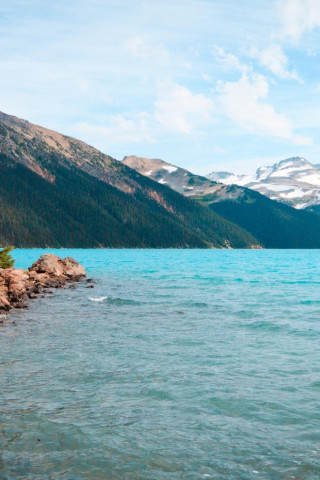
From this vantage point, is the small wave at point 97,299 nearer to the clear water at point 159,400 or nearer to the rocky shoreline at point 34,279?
the rocky shoreline at point 34,279

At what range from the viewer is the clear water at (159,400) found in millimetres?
10961

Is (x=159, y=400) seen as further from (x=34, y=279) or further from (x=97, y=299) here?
(x=34, y=279)

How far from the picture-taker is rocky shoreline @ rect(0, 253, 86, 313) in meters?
39.2

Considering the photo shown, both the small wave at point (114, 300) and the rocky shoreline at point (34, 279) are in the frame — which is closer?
the rocky shoreline at point (34, 279)

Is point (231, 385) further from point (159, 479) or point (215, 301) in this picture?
point (215, 301)

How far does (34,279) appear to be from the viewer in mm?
57438

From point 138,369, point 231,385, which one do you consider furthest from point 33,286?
point 231,385

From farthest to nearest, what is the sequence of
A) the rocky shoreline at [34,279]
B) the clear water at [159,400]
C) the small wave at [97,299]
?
the small wave at [97,299] → the rocky shoreline at [34,279] → the clear water at [159,400]

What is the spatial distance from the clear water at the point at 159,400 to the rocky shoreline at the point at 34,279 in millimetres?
8730

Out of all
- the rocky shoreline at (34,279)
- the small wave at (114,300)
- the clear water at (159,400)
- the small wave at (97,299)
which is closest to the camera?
the clear water at (159,400)

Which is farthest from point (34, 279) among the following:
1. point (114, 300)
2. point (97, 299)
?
point (114, 300)

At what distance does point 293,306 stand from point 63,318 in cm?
2005

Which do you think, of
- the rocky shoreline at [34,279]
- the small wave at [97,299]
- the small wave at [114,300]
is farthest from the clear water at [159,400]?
the small wave at [97,299]

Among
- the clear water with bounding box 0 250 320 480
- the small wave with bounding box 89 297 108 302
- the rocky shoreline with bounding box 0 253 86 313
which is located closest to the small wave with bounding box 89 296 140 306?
the small wave with bounding box 89 297 108 302
